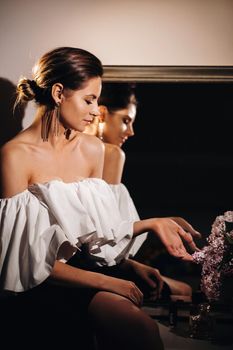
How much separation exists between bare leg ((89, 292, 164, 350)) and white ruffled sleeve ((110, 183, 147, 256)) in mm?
237

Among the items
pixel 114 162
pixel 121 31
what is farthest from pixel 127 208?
pixel 121 31

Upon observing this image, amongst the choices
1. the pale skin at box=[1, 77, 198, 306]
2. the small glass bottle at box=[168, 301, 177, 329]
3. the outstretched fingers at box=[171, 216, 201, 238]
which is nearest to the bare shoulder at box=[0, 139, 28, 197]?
the pale skin at box=[1, 77, 198, 306]

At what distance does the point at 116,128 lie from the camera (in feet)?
5.78

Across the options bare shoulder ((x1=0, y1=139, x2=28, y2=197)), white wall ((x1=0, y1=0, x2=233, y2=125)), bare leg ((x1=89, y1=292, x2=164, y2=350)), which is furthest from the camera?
white wall ((x1=0, y1=0, x2=233, y2=125))

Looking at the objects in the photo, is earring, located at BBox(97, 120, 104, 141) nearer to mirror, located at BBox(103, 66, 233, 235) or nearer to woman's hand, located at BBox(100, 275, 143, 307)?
mirror, located at BBox(103, 66, 233, 235)

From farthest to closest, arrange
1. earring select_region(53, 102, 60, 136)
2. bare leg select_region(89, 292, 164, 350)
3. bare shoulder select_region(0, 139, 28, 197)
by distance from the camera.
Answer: earring select_region(53, 102, 60, 136) → bare shoulder select_region(0, 139, 28, 197) → bare leg select_region(89, 292, 164, 350)

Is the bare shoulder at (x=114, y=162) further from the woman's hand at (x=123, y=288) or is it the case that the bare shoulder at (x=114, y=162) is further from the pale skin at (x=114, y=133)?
the woman's hand at (x=123, y=288)

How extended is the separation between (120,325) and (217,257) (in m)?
0.40

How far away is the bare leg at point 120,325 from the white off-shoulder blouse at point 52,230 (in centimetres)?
16

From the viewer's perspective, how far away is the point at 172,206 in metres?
1.70

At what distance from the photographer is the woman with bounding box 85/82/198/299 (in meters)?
1.74

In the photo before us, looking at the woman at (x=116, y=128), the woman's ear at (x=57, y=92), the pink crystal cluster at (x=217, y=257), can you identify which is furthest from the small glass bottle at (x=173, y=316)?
the woman's ear at (x=57, y=92)

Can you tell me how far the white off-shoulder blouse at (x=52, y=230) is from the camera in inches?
59.7

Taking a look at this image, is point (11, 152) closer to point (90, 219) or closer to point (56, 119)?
point (56, 119)
